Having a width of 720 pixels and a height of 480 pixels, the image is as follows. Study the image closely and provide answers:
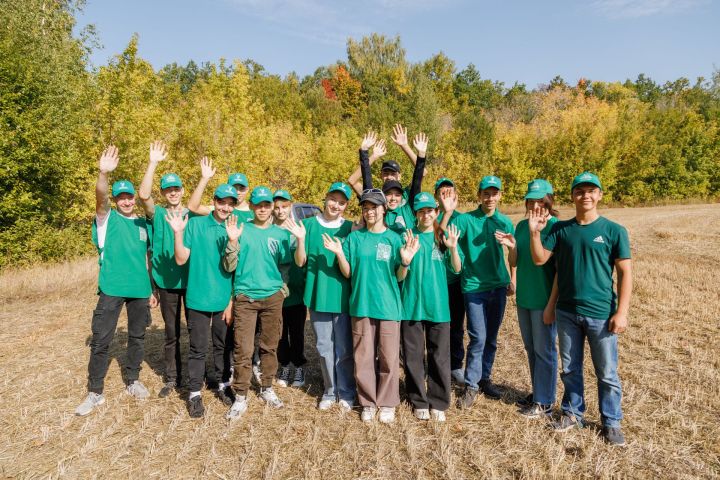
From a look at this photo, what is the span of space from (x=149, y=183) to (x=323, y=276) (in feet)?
7.33

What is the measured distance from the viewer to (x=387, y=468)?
3613 mm

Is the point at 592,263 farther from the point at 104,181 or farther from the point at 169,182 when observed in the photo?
the point at 104,181

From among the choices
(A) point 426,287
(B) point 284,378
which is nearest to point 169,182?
(B) point 284,378

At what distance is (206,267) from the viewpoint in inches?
179

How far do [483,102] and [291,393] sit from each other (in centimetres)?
6215

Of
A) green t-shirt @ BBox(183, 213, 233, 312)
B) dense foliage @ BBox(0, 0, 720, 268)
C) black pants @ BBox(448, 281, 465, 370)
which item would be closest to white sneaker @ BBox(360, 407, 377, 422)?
black pants @ BBox(448, 281, 465, 370)

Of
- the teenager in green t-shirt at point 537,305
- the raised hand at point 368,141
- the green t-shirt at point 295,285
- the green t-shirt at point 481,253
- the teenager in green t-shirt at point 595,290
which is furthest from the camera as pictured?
the raised hand at point 368,141

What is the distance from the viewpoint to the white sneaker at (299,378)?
5.31 m

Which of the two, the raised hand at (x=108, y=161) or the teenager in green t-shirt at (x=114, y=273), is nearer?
the raised hand at (x=108, y=161)

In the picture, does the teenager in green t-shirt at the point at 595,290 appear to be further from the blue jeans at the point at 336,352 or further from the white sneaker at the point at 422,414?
the blue jeans at the point at 336,352

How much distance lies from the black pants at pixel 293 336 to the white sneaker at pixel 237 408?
3.32ft

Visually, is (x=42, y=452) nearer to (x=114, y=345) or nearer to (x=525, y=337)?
(x=114, y=345)

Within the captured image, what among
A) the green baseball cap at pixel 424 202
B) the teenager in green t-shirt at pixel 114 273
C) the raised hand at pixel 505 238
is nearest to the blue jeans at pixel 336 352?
the green baseball cap at pixel 424 202

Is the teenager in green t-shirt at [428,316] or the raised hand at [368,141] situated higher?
the raised hand at [368,141]
